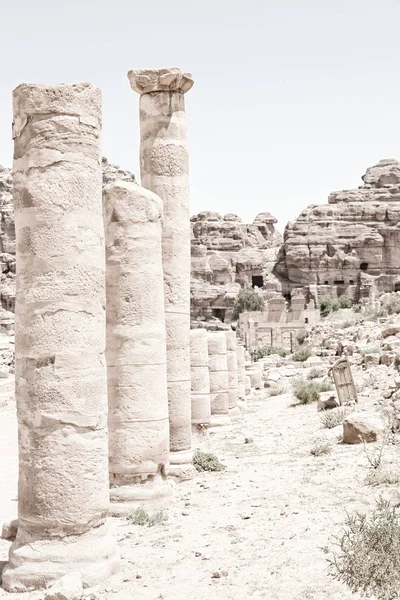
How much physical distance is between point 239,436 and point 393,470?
21.3 feet

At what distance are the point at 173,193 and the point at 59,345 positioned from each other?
5.49 m

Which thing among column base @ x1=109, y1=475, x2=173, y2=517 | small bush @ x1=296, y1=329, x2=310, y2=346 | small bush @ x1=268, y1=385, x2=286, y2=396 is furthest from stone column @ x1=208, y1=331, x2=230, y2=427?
small bush @ x1=296, y1=329, x2=310, y2=346

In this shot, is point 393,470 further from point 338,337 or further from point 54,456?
point 338,337

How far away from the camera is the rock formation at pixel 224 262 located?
2635 inches

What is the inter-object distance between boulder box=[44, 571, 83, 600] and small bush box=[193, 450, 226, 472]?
550cm

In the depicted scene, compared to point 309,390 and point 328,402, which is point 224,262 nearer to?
point 309,390

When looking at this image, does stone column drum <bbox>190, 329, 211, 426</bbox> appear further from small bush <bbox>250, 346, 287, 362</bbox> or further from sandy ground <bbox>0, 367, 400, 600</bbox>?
small bush <bbox>250, 346, 287, 362</bbox>

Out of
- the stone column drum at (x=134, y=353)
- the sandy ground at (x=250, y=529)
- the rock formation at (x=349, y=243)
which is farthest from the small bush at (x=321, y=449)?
the rock formation at (x=349, y=243)

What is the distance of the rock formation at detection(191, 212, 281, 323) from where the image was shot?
6694cm

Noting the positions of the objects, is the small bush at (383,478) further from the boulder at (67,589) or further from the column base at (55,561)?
the boulder at (67,589)

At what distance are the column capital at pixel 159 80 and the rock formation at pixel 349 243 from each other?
5390 centimetres

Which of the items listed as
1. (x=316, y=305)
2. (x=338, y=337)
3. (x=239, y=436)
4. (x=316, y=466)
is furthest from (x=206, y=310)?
(x=316, y=466)

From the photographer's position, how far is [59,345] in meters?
6.29

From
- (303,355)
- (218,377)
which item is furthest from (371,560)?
(303,355)
